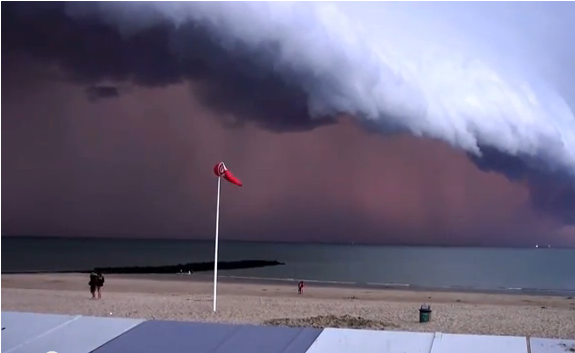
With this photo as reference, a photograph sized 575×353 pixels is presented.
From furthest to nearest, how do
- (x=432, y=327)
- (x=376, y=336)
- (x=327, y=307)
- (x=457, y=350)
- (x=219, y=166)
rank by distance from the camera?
(x=327, y=307) → (x=432, y=327) → (x=219, y=166) → (x=376, y=336) → (x=457, y=350)

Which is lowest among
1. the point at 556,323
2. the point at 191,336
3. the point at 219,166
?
the point at 556,323

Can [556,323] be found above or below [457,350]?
below

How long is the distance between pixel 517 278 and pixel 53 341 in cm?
4343

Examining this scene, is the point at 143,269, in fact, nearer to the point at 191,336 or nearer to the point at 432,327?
the point at 432,327

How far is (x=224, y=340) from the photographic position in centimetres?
349

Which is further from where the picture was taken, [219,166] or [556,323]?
[556,323]

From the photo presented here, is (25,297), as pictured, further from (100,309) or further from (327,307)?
(327,307)

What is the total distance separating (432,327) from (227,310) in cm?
434

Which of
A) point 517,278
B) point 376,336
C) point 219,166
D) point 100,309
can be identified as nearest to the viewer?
point 376,336

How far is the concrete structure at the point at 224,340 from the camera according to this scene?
10.8 ft

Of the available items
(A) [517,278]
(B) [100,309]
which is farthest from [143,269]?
(B) [100,309]

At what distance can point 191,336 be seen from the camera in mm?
3572

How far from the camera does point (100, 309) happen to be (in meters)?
13.8

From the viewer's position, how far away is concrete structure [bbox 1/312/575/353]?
3.30 metres
